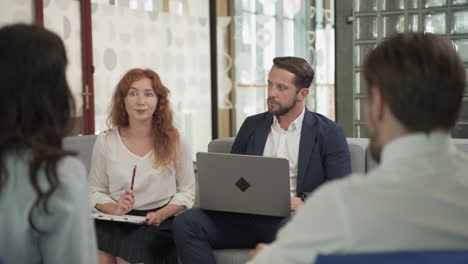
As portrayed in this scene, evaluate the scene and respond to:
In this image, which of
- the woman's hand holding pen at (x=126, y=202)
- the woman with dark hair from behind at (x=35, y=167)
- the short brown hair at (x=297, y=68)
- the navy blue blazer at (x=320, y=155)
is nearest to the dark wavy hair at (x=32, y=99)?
the woman with dark hair from behind at (x=35, y=167)

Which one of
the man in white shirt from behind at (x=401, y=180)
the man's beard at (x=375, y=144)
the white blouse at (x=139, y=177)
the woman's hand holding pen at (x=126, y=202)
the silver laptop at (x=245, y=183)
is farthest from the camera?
the white blouse at (x=139, y=177)

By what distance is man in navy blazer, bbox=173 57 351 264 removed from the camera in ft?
9.51

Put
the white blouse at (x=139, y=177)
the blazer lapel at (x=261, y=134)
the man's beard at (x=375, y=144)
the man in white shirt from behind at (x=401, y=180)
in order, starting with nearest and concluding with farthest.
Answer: the man in white shirt from behind at (x=401, y=180) → the man's beard at (x=375, y=144) → the white blouse at (x=139, y=177) → the blazer lapel at (x=261, y=134)

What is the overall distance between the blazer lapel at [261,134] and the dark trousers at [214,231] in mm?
393

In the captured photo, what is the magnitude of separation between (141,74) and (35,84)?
6.19ft

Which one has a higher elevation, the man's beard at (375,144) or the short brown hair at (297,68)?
the short brown hair at (297,68)

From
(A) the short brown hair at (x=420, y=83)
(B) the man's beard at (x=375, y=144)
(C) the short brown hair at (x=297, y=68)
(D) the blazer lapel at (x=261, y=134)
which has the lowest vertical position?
(D) the blazer lapel at (x=261, y=134)

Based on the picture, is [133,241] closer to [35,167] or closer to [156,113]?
[156,113]

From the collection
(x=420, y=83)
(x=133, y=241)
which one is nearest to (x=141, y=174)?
(x=133, y=241)

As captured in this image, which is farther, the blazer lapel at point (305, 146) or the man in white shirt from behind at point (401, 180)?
the blazer lapel at point (305, 146)

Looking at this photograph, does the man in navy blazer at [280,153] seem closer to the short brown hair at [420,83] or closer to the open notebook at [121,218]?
the open notebook at [121,218]

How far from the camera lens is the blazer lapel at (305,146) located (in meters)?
3.02

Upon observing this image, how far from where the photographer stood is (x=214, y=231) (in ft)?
9.59

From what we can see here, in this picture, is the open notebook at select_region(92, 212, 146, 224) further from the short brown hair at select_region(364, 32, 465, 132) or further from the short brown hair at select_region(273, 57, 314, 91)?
the short brown hair at select_region(364, 32, 465, 132)
